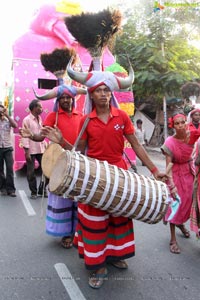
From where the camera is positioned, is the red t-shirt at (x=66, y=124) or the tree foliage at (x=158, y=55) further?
the tree foliage at (x=158, y=55)

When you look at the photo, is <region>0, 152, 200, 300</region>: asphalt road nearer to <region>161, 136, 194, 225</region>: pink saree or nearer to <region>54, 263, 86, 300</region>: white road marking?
<region>54, 263, 86, 300</region>: white road marking

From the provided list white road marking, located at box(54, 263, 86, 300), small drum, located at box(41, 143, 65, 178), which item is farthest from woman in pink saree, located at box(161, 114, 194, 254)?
small drum, located at box(41, 143, 65, 178)

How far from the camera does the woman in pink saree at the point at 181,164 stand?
3.84 m

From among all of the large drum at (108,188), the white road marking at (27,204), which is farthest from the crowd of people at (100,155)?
the white road marking at (27,204)

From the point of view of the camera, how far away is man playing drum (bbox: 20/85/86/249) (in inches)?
148

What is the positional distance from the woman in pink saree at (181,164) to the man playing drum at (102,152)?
0.85m

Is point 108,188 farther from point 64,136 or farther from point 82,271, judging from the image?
point 64,136

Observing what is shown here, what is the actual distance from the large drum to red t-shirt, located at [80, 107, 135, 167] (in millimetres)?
234

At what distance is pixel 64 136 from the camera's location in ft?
12.4

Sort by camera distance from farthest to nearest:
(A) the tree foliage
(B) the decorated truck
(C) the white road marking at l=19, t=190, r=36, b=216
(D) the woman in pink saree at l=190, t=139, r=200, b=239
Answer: (A) the tree foliage < (B) the decorated truck < (C) the white road marking at l=19, t=190, r=36, b=216 < (D) the woman in pink saree at l=190, t=139, r=200, b=239

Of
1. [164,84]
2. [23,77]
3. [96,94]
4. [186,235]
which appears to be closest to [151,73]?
[164,84]

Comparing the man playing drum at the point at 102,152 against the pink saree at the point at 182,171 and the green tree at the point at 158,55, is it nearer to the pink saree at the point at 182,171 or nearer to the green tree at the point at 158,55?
the pink saree at the point at 182,171

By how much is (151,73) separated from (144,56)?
780 millimetres

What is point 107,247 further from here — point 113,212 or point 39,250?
point 39,250
